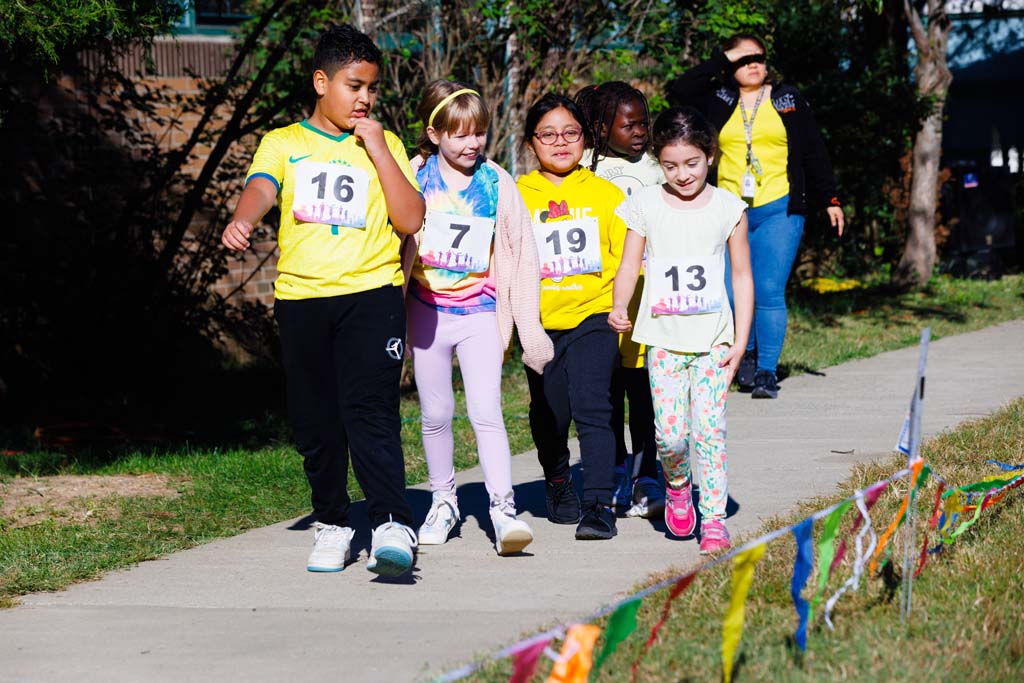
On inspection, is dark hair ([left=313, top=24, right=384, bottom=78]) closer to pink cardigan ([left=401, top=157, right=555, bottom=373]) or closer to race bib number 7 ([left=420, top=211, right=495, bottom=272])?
race bib number 7 ([left=420, top=211, right=495, bottom=272])

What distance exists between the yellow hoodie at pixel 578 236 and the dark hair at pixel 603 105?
0.39 metres

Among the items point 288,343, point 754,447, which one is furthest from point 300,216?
point 754,447

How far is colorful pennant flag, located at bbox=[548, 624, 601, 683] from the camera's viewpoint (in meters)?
3.13

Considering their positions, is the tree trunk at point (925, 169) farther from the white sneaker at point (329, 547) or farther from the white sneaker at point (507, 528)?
the white sneaker at point (329, 547)

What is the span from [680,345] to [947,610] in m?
1.42

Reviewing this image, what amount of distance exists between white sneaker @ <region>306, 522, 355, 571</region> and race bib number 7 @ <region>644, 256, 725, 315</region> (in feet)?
4.48

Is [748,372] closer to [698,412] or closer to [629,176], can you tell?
[629,176]

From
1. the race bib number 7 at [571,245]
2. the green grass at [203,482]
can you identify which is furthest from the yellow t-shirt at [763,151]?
the race bib number 7 at [571,245]

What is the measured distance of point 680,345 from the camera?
518 cm

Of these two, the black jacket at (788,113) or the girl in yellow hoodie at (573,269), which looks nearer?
the girl in yellow hoodie at (573,269)

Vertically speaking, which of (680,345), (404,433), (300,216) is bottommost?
(404,433)

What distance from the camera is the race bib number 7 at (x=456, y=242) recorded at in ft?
17.5

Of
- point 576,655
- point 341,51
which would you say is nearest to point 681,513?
point 341,51

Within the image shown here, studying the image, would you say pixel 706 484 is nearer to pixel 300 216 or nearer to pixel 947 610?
pixel 947 610
